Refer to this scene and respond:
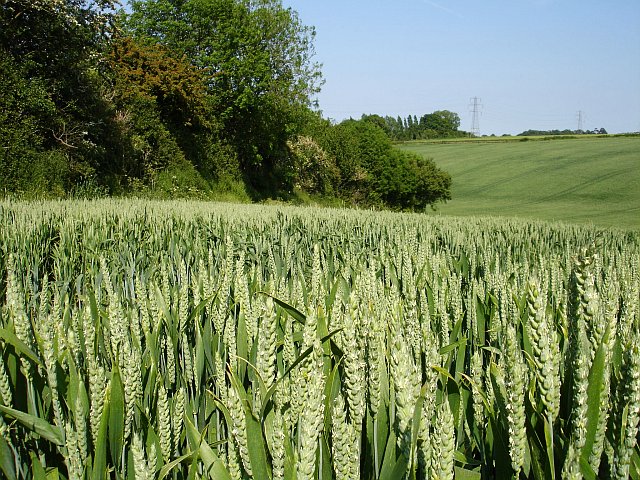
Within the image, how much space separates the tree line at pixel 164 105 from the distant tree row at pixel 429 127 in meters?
61.8

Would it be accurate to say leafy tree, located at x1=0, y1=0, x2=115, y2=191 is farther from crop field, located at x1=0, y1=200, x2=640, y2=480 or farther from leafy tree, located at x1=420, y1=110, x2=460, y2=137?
leafy tree, located at x1=420, y1=110, x2=460, y2=137

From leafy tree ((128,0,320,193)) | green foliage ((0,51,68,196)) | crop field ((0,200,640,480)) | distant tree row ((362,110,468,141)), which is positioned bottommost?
crop field ((0,200,640,480))

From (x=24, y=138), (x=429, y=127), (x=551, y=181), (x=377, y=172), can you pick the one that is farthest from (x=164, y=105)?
(x=429, y=127)

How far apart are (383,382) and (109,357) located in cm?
102

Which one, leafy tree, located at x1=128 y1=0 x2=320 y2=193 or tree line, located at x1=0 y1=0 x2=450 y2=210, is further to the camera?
leafy tree, located at x1=128 y1=0 x2=320 y2=193

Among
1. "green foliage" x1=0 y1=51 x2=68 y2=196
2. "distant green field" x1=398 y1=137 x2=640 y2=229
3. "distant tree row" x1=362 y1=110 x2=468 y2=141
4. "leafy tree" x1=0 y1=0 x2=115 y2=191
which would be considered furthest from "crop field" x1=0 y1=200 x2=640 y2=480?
"distant tree row" x1=362 y1=110 x2=468 y2=141

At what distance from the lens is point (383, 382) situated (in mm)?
1198

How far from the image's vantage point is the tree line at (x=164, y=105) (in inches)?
589

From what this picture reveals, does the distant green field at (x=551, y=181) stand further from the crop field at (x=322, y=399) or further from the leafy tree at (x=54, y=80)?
the crop field at (x=322, y=399)

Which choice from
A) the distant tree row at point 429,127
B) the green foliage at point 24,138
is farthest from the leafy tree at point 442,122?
the green foliage at point 24,138

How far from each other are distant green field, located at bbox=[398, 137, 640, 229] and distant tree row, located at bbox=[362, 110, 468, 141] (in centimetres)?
3480

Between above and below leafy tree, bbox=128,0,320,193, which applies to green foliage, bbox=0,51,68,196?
below

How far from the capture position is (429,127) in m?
110

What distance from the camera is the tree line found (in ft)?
49.1
